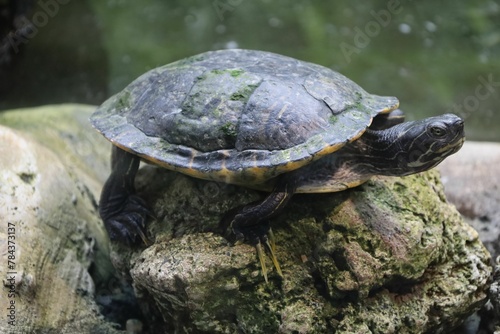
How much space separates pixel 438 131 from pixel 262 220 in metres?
0.85

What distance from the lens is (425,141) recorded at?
2.05 meters

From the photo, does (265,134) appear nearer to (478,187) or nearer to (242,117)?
(242,117)

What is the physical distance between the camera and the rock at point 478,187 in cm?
297

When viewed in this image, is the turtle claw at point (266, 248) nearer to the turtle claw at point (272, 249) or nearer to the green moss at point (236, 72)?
the turtle claw at point (272, 249)

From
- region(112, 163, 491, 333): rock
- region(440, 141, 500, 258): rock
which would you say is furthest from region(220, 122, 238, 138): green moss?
region(440, 141, 500, 258): rock

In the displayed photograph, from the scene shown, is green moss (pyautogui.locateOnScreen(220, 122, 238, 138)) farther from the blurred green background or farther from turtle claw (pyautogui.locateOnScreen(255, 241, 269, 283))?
the blurred green background

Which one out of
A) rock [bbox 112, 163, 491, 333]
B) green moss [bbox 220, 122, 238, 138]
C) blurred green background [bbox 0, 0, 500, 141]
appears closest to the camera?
rock [bbox 112, 163, 491, 333]

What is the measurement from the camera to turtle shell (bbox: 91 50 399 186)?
6.84 ft

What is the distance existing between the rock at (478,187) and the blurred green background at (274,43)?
2.12 meters

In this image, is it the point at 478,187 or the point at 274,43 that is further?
the point at 274,43

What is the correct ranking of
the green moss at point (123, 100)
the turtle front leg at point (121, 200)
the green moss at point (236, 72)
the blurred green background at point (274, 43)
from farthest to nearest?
the blurred green background at point (274, 43), the green moss at point (123, 100), the turtle front leg at point (121, 200), the green moss at point (236, 72)

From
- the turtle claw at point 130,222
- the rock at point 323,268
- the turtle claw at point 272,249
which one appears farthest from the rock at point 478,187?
the turtle claw at point 130,222

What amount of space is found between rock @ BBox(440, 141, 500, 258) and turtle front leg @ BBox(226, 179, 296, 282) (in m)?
1.51

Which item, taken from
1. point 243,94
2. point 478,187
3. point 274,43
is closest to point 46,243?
A: point 243,94
